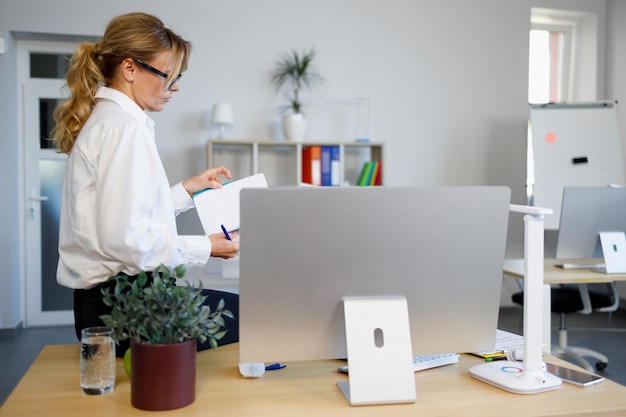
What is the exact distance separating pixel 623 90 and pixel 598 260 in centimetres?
275

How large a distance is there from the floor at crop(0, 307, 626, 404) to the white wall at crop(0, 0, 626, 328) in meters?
0.31

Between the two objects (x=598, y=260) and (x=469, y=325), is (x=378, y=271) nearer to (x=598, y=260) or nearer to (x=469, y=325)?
(x=469, y=325)

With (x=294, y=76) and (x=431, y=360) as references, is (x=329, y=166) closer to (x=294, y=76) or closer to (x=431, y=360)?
(x=294, y=76)

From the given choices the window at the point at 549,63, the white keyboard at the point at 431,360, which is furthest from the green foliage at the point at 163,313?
the window at the point at 549,63

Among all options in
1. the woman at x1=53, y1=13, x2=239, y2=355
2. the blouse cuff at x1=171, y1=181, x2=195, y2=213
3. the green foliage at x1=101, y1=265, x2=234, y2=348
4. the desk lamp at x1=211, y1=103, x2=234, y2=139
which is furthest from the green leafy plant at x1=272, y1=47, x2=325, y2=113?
the green foliage at x1=101, y1=265, x2=234, y2=348

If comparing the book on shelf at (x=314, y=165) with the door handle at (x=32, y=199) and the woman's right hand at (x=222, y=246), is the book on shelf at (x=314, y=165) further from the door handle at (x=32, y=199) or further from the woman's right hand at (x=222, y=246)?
the woman's right hand at (x=222, y=246)

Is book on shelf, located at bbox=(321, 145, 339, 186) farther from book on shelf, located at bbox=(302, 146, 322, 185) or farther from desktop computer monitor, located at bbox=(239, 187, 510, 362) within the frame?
desktop computer monitor, located at bbox=(239, 187, 510, 362)

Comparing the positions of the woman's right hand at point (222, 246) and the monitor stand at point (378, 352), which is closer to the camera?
the monitor stand at point (378, 352)

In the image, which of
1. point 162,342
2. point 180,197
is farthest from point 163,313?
point 180,197

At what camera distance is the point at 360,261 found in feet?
3.98

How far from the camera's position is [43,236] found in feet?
16.1

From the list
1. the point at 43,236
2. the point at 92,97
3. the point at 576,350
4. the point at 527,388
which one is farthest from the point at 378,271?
the point at 43,236

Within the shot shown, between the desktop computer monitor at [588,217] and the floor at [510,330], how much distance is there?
3.15 feet

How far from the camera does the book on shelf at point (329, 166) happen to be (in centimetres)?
472
